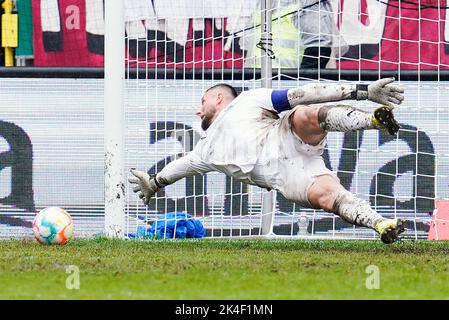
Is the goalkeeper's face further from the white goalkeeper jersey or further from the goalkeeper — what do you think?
the white goalkeeper jersey

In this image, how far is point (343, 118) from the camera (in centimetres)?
796

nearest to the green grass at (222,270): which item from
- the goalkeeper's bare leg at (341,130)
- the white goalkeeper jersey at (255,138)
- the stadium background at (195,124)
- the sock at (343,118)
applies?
the goalkeeper's bare leg at (341,130)

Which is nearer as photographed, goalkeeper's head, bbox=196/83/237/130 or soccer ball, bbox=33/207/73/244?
soccer ball, bbox=33/207/73/244

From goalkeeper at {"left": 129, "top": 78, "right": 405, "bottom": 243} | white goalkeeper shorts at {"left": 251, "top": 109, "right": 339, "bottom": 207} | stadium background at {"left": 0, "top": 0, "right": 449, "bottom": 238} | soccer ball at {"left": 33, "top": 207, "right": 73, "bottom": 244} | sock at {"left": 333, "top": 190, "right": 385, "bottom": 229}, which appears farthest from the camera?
stadium background at {"left": 0, "top": 0, "right": 449, "bottom": 238}

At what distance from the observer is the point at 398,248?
8586 mm

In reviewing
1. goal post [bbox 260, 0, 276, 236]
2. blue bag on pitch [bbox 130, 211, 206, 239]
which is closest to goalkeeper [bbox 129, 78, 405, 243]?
goal post [bbox 260, 0, 276, 236]

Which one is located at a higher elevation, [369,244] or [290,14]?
[290,14]

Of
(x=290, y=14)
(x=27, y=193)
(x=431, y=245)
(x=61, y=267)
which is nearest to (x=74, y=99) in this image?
(x=27, y=193)

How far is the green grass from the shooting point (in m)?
5.60

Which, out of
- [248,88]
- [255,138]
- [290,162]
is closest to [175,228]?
[248,88]

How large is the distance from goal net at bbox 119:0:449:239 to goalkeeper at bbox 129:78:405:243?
8.76ft

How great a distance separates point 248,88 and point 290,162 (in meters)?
3.40
